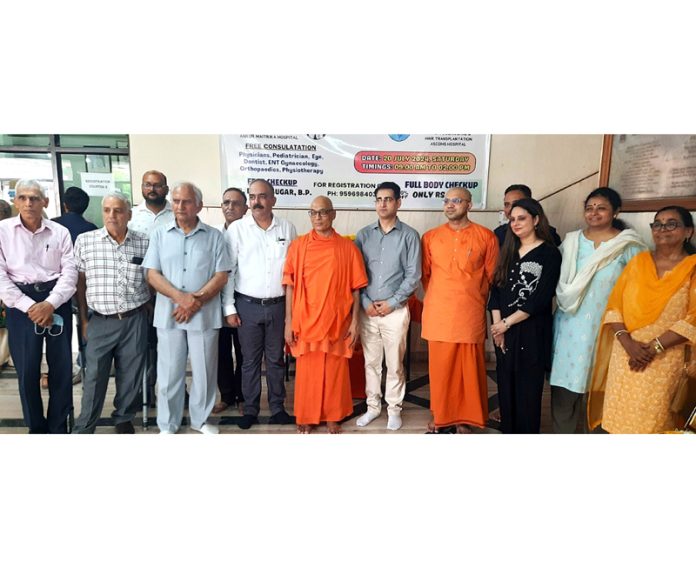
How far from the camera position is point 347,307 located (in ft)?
8.45

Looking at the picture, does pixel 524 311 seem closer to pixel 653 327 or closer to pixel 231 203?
pixel 653 327

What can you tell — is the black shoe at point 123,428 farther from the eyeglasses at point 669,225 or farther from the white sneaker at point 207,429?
the eyeglasses at point 669,225

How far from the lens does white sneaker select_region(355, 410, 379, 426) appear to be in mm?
2715


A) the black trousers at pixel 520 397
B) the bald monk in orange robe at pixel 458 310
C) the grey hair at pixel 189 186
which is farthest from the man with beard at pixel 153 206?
the black trousers at pixel 520 397

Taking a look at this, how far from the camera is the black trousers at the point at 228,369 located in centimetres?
296

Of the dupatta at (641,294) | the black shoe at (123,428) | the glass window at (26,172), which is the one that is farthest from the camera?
the glass window at (26,172)

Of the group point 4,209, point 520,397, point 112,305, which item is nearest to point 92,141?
point 4,209

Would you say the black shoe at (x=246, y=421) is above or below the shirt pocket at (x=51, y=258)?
below

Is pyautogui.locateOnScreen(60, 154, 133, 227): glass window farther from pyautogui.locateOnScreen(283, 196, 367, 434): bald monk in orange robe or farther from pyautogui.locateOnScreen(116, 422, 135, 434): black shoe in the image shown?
pyautogui.locateOnScreen(283, 196, 367, 434): bald monk in orange robe

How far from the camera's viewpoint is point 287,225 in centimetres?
269

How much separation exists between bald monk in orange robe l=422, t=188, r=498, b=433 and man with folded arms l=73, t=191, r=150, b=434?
1674 millimetres

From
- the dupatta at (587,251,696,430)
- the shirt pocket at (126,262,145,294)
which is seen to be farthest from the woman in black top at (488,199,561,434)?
the shirt pocket at (126,262,145,294)

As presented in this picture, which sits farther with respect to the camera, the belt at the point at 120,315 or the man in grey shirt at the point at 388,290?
the man in grey shirt at the point at 388,290

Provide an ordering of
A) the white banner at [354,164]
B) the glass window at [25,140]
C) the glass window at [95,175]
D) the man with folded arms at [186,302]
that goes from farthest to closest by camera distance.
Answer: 1. the white banner at [354,164]
2. the glass window at [95,175]
3. the glass window at [25,140]
4. the man with folded arms at [186,302]
